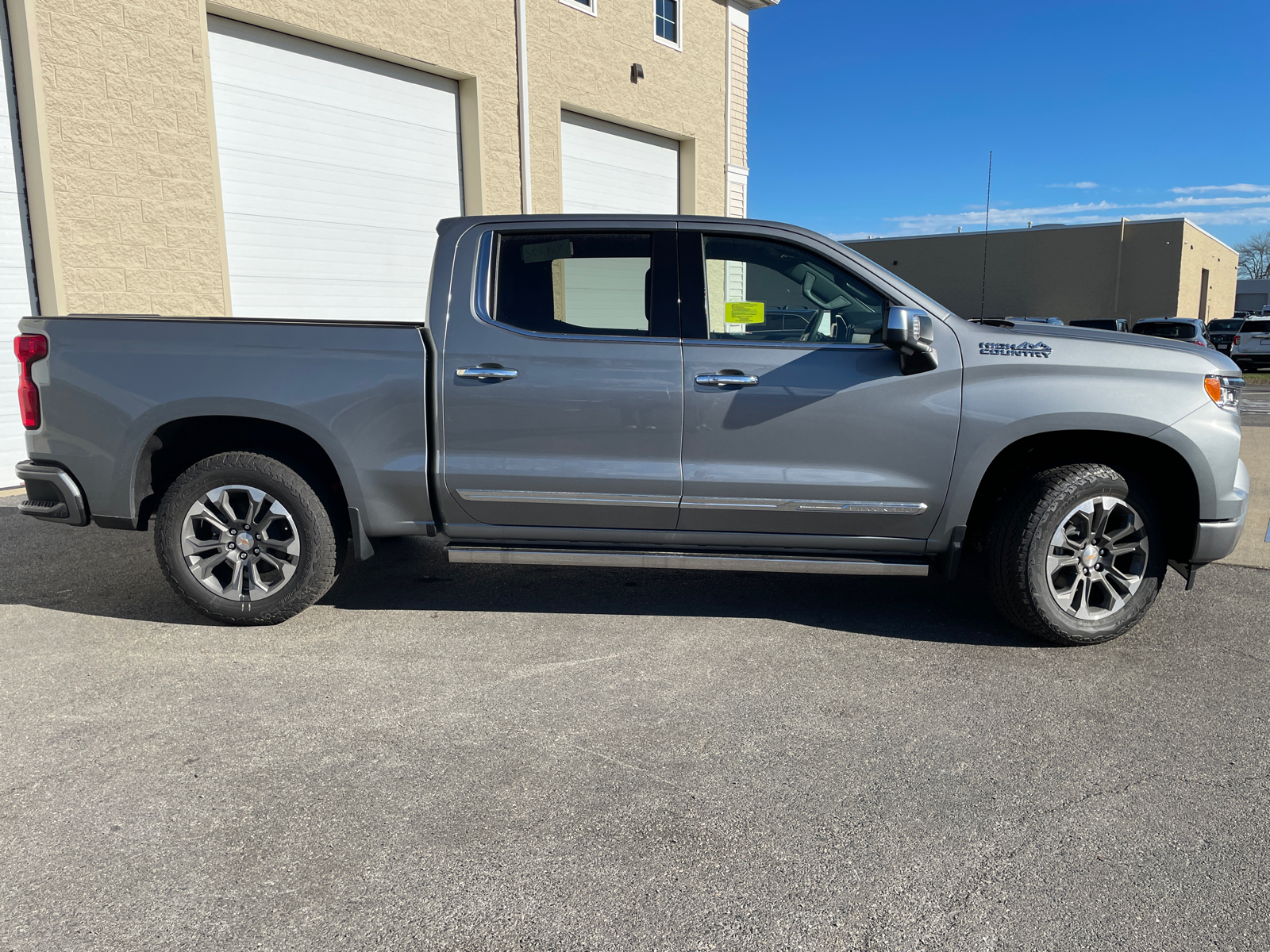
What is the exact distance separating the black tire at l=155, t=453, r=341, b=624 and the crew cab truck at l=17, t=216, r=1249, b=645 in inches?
0.5

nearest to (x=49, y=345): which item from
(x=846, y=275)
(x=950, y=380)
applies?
(x=846, y=275)

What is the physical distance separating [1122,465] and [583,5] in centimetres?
1097

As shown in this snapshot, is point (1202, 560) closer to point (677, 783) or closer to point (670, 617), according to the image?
point (670, 617)

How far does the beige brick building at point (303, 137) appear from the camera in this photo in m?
7.84

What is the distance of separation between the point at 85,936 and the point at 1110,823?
284 cm

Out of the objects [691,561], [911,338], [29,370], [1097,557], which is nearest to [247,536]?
[29,370]

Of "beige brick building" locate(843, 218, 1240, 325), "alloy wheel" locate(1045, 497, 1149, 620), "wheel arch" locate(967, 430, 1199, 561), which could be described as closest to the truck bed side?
"wheel arch" locate(967, 430, 1199, 561)

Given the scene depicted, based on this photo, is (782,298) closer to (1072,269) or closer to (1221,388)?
(1221,388)

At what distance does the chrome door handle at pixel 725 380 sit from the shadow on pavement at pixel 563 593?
4.13 feet

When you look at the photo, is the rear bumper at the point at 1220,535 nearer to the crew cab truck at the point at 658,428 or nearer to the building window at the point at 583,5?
the crew cab truck at the point at 658,428

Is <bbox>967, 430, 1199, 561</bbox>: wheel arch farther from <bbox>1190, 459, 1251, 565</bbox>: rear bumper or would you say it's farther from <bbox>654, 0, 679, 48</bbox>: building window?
<bbox>654, 0, 679, 48</bbox>: building window

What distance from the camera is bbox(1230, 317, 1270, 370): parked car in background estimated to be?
27844mm

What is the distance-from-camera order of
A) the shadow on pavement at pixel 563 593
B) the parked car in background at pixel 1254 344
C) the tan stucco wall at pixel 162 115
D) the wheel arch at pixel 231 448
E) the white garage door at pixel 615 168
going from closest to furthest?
the wheel arch at pixel 231 448 < the shadow on pavement at pixel 563 593 < the tan stucco wall at pixel 162 115 < the white garage door at pixel 615 168 < the parked car in background at pixel 1254 344

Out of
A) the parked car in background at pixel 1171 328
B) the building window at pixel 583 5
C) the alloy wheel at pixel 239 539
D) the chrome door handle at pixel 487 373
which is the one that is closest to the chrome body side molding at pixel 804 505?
the chrome door handle at pixel 487 373
